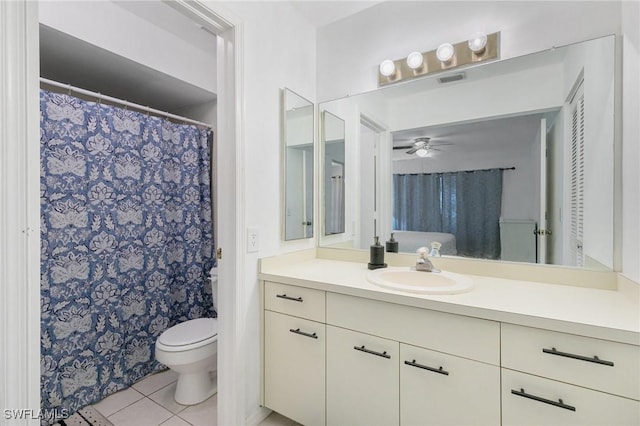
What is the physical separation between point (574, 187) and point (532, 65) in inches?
24.1

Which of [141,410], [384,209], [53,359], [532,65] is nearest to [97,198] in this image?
[53,359]

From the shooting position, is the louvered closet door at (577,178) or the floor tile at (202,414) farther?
the floor tile at (202,414)

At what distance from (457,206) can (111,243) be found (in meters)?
2.21

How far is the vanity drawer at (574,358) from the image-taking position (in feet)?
2.93

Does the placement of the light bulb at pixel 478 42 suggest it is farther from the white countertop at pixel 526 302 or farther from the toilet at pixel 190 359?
the toilet at pixel 190 359

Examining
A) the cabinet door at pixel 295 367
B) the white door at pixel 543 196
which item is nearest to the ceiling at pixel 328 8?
the white door at pixel 543 196

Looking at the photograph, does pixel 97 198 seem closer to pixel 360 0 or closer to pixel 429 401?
pixel 360 0

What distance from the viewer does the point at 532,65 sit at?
4.82 ft

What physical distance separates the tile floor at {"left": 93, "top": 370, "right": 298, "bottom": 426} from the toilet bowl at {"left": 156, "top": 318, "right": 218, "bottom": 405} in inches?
2.2

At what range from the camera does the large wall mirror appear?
135 cm

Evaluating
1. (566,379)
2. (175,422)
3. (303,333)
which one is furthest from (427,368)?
(175,422)

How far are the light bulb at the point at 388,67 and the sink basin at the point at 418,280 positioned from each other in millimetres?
1147
